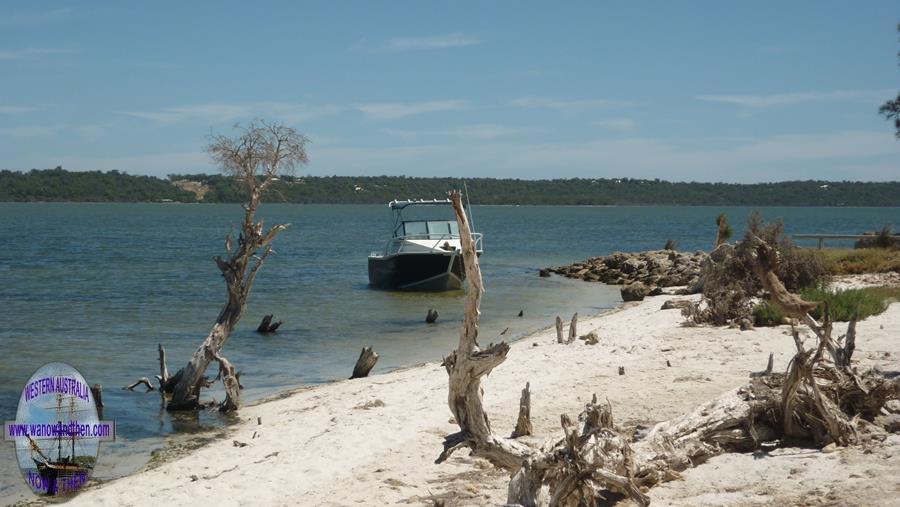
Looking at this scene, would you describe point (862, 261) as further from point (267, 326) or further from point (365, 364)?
point (365, 364)

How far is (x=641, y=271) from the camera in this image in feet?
128

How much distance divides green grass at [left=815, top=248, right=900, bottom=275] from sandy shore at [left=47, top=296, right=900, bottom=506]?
11.0 m

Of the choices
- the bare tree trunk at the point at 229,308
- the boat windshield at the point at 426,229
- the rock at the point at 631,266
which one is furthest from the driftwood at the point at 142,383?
the rock at the point at 631,266

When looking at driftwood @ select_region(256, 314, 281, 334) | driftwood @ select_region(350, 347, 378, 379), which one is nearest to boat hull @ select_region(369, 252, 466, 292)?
driftwood @ select_region(256, 314, 281, 334)

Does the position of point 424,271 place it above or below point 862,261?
below

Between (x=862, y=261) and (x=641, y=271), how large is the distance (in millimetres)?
11836

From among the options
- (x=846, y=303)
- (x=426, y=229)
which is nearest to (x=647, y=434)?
(x=846, y=303)

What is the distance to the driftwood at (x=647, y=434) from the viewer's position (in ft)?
22.4

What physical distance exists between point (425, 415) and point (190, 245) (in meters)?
59.0

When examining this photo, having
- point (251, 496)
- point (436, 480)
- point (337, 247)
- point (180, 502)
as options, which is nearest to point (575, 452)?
point (436, 480)

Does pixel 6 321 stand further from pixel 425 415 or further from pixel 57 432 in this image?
pixel 425 415

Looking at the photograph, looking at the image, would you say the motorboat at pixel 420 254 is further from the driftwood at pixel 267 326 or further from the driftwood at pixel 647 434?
the driftwood at pixel 647 434

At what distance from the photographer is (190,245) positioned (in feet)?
220

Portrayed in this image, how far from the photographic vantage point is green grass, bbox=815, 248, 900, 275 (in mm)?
26688
